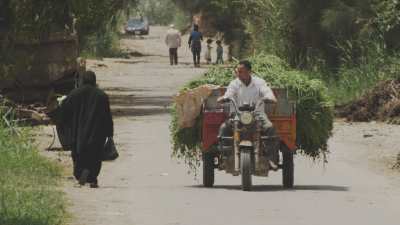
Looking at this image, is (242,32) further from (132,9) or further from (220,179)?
(220,179)

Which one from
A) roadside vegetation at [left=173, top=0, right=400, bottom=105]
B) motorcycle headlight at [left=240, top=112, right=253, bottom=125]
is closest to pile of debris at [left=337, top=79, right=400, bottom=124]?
Answer: roadside vegetation at [left=173, top=0, right=400, bottom=105]

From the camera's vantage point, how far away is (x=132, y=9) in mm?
40781

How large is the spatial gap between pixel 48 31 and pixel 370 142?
736 centimetres

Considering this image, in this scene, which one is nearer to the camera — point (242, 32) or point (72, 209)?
point (72, 209)

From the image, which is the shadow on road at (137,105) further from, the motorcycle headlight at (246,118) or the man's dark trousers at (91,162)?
the motorcycle headlight at (246,118)

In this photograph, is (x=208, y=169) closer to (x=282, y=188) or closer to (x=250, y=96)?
(x=282, y=188)

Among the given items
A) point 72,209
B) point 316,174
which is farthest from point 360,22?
point 72,209

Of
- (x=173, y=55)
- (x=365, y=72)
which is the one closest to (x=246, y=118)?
(x=365, y=72)

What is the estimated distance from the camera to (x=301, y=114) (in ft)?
57.2

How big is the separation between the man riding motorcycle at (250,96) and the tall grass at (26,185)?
2.35 meters

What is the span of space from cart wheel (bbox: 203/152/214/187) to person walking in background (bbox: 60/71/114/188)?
1312mm

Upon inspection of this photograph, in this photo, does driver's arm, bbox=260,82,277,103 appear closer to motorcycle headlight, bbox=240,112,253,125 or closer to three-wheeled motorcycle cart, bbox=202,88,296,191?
motorcycle headlight, bbox=240,112,253,125

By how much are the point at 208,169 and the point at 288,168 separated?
3.33ft

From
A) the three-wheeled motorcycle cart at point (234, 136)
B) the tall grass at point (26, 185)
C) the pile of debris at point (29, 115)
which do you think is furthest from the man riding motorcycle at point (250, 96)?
the pile of debris at point (29, 115)
